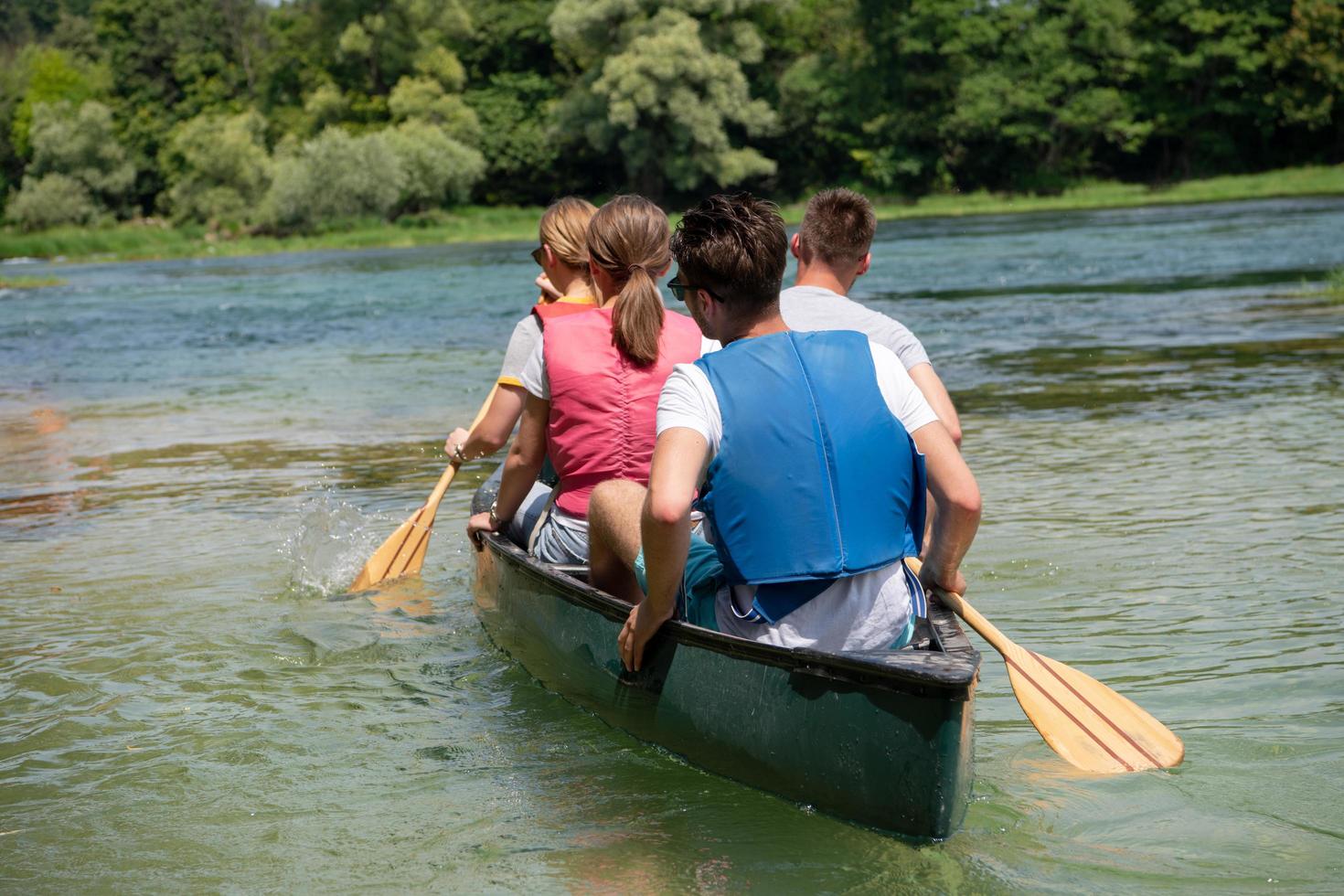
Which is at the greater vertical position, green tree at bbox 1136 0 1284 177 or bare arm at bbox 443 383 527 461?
green tree at bbox 1136 0 1284 177

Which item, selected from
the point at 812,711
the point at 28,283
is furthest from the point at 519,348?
the point at 28,283

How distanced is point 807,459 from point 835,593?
0.35 meters

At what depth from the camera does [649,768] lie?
3.94m

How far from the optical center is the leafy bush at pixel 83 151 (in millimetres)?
55500

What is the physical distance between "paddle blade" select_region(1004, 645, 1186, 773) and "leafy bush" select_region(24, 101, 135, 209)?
58253 mm

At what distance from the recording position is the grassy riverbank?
144 feet

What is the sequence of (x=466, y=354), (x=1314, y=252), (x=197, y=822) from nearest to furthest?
(x=197, y=822) → (x=466, y=354) → (x=1314, y=252)

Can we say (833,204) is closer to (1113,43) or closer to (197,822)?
(197,822)

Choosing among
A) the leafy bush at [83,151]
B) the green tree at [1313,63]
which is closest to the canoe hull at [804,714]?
the green tree at [1313,63]

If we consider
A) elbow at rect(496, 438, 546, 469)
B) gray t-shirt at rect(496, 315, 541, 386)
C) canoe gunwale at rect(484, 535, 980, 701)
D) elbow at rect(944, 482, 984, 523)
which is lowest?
canoe gunwale at rect(484, 535, 980, 701)

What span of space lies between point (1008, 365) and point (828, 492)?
984 cm

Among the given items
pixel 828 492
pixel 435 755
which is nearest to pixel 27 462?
pixel 435 755

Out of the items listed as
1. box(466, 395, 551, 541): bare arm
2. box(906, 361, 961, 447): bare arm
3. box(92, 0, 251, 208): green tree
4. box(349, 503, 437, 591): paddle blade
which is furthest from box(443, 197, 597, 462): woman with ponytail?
box(92, 0, 251, 208): green tree

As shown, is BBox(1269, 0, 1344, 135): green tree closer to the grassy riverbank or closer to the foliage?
the grassy riverbank
